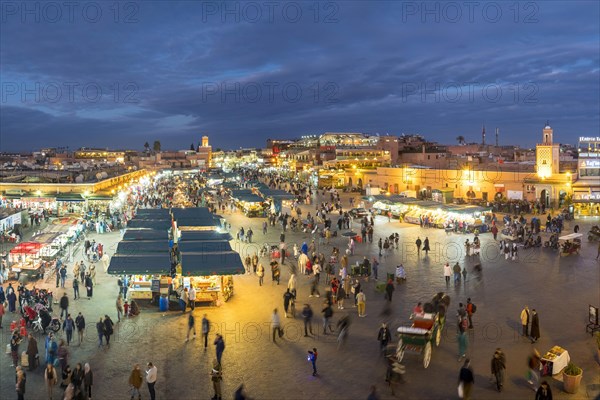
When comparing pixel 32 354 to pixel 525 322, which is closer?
pixel 32 354

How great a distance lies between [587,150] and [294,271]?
3043 cm

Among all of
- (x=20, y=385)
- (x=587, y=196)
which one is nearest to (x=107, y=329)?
(x=20, y=385)

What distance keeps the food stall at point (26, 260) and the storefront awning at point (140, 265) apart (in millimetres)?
4423

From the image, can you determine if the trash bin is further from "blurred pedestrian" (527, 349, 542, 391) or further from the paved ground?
"blurred pedestrian" (527, 349, 542, 391)

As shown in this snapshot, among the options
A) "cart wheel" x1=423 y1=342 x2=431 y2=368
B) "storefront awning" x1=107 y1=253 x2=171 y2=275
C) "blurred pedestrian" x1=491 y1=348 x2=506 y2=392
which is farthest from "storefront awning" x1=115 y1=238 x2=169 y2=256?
"blurred pedestrian" x1=491 y1=348 x2=506 y2=392

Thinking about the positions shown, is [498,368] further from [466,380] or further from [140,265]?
[140,265]

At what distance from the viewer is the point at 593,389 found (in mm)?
9156

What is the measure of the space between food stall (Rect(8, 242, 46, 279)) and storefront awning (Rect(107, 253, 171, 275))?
14.5 feet

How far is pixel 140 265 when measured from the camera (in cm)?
1475

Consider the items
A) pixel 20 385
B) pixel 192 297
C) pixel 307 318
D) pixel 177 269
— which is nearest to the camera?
pixel 20 385

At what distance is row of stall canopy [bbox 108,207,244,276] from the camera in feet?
47.4

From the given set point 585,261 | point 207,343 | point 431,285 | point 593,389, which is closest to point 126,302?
point 207,343

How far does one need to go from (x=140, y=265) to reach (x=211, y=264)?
83.3 inches

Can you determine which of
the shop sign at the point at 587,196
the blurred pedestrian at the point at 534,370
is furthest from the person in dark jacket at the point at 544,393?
the shop sign at the point at 587,196
